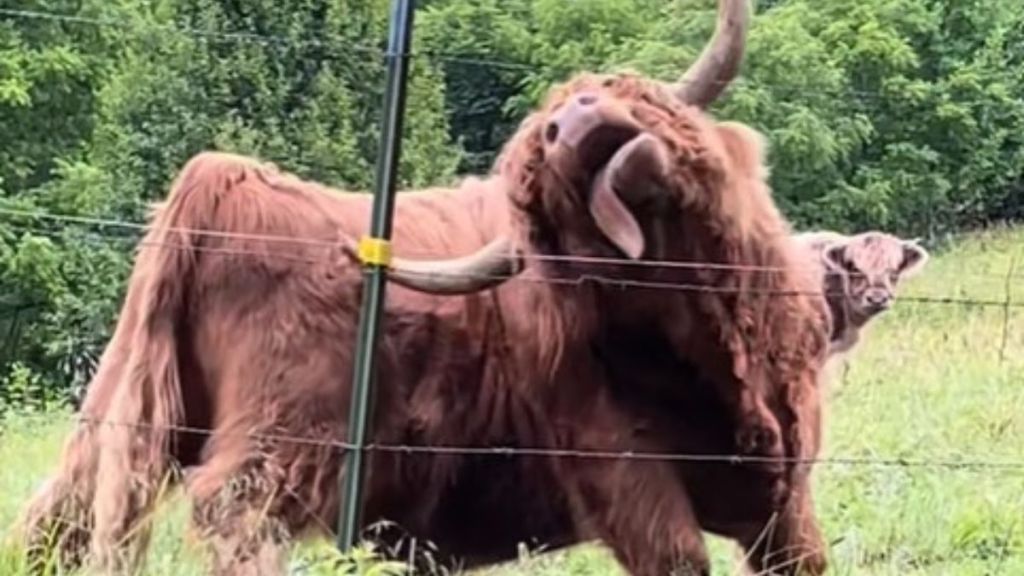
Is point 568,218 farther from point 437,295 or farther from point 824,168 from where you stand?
point 824,168

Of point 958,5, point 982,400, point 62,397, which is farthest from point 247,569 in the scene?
point 958,5

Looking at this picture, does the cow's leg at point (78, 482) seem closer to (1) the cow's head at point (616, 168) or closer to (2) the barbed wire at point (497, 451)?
(2) the barbed wire at point (497, 451)

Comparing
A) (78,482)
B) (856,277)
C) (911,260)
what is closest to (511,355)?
(78,482)

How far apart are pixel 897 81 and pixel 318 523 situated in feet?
53.7

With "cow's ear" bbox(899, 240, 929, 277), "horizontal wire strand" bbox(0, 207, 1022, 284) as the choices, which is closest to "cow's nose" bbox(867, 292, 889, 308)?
"cow's ear" bbox(899, 240, 929, 277)

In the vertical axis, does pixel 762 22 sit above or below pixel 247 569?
above

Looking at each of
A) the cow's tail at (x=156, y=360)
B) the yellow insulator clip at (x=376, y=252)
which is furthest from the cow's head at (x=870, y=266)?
the yellow insulator clip at (x=376, y=252)

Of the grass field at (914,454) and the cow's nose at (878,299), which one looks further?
the cow's nose at (878,299)

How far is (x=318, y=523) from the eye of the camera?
491 cm

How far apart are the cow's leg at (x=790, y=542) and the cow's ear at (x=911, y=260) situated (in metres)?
3.15

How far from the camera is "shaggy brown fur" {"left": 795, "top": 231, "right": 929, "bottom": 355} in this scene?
308 inches

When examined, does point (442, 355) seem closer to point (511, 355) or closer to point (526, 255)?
point (511, 355)

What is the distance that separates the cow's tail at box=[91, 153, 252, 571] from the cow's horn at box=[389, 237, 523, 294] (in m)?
0.67

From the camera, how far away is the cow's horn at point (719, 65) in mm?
5039
